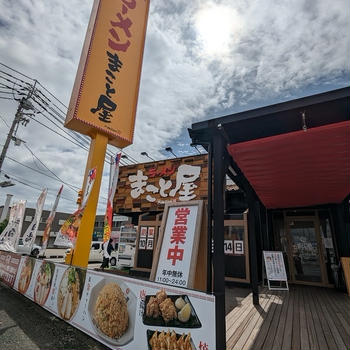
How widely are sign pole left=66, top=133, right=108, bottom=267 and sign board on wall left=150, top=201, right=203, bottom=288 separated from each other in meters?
2.38

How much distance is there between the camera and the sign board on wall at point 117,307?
2.20 m

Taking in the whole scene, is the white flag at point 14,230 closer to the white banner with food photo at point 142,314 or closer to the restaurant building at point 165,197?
the restaurant building at point 165,197

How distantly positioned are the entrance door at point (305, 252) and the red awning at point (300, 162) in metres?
1.77

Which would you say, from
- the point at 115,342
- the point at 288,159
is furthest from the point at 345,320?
the point at 115,342

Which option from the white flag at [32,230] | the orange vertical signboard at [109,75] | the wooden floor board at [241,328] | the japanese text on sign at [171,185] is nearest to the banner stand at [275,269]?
the wooden floor board at [241,328]

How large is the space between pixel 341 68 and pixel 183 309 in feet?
12.2

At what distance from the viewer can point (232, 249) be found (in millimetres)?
7711

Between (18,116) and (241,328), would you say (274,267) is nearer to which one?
(241,328)

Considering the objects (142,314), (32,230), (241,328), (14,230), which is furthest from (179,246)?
(14,230)

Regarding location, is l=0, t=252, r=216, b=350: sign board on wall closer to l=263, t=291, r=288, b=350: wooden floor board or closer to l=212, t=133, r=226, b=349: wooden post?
l=212, t=133, r=226, b=349: wooden post

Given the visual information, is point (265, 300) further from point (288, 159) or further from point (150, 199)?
point (150, 199)

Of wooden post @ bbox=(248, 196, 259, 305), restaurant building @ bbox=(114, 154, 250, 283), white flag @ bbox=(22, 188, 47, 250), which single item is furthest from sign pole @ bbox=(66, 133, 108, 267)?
wooden post @ bbox=(248, 196, 259, 305)

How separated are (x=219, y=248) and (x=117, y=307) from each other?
5.36 feet

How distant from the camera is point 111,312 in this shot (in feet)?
9.59
